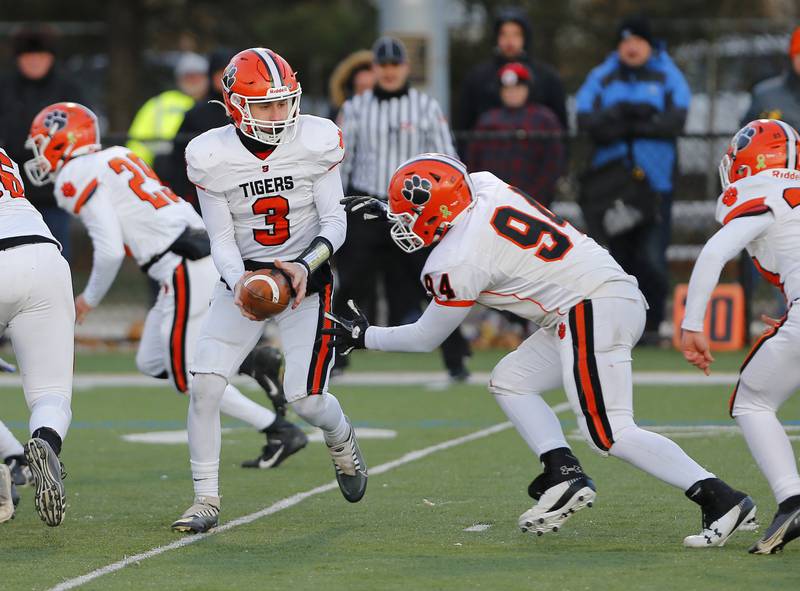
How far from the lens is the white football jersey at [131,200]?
720 centimetres

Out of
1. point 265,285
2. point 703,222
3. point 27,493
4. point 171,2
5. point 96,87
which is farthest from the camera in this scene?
point 171,2

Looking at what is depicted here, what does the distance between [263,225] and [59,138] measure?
5.97ft

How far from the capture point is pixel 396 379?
34.3ft

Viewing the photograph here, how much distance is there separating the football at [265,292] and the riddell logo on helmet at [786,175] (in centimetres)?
173

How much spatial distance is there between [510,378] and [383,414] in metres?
3.36

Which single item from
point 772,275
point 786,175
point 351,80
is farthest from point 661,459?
point 351,80

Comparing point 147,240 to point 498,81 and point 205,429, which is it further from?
point 498,81

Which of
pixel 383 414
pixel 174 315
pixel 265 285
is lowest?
pixel 383 414

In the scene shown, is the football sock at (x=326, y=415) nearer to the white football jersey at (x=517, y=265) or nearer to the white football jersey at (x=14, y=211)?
the white football jersey at (x=517, y=265)

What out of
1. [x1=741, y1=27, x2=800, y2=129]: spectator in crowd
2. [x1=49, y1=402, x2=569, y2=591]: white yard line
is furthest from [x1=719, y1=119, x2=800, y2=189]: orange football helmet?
[x1=741, y1=27, x2=800, y2=129]: spectator in crowd

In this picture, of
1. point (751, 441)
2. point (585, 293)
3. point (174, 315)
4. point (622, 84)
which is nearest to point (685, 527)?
point (751, 441)

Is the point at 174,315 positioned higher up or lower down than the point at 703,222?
higher up

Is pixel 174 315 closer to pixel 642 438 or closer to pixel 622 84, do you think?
pixel 642 438

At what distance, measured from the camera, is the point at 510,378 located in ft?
18.2
